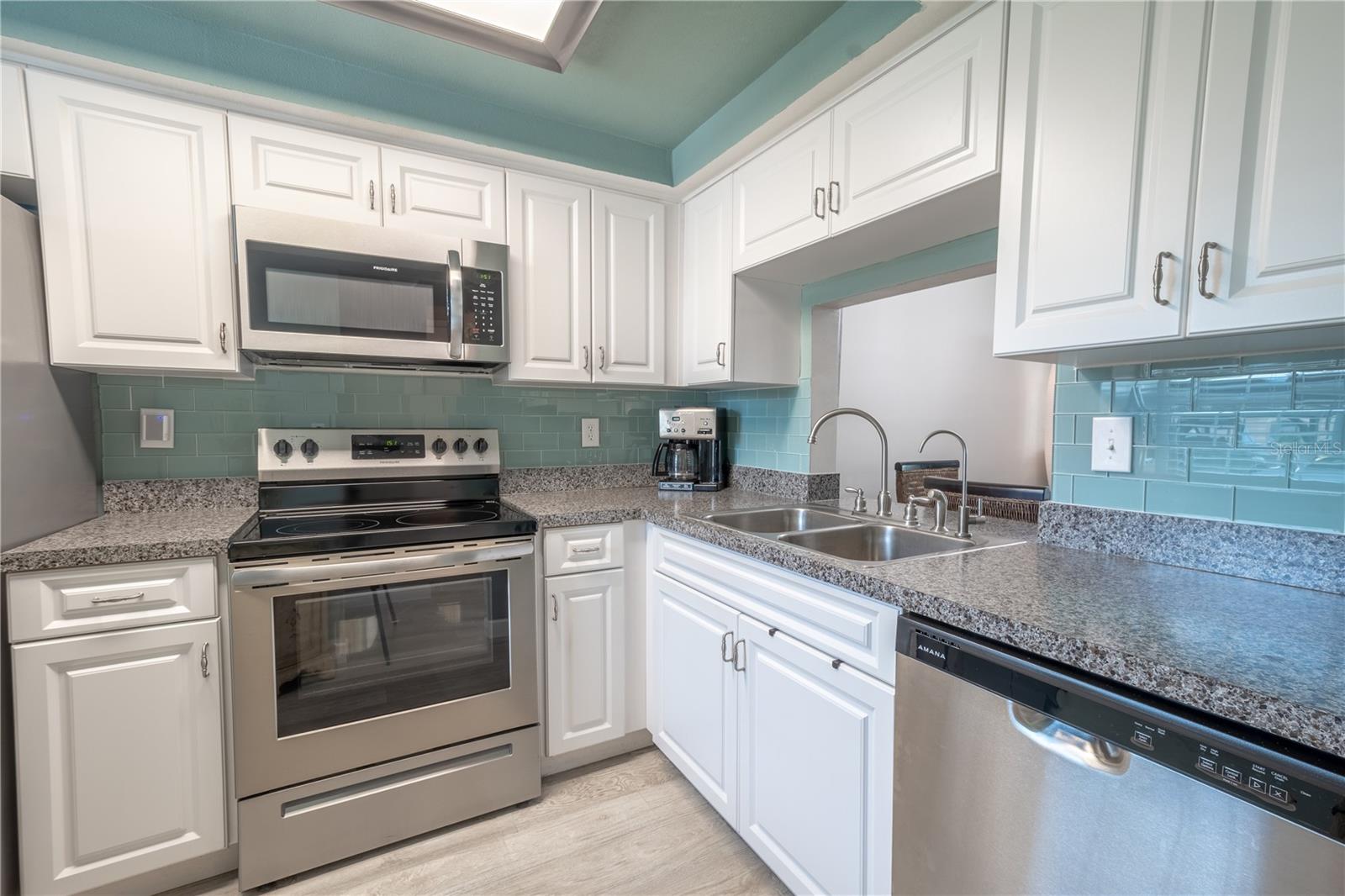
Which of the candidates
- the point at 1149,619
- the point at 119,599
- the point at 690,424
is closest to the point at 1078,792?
the point at 1149,619

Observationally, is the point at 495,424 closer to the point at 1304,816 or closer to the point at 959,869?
the point at 959,869

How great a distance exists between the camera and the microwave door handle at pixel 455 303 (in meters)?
1.88

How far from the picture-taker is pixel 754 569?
1.45 m

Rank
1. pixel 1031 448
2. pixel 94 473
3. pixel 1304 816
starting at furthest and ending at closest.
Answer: pixel 1031 448 < pixel 94 473 < pixel 1304 816

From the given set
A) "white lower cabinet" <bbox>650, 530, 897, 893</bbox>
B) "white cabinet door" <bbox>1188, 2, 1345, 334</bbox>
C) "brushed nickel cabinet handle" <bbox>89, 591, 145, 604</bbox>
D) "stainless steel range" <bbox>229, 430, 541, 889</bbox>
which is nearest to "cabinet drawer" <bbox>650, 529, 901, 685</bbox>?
"white lower cabinet" <bbox>650, 530, 897, 893</bbox>

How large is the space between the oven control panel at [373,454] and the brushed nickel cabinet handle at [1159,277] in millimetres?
2068

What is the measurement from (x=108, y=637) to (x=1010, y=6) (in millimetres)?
2547

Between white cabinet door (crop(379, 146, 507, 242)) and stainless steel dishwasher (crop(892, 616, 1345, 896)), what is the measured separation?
189cm

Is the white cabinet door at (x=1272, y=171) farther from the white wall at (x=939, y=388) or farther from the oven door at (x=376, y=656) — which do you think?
the white wall at (x=939, y=388)

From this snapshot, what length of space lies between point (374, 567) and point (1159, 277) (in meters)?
1.92

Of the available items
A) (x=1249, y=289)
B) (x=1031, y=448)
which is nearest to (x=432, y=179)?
(x=1249, y=289)

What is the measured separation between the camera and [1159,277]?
0.97m

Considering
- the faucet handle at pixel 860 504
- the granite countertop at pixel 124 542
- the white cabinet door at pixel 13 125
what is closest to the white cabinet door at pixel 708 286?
the faucet handle at pixel 860 504

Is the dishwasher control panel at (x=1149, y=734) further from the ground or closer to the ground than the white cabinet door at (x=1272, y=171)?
closer to the ground
